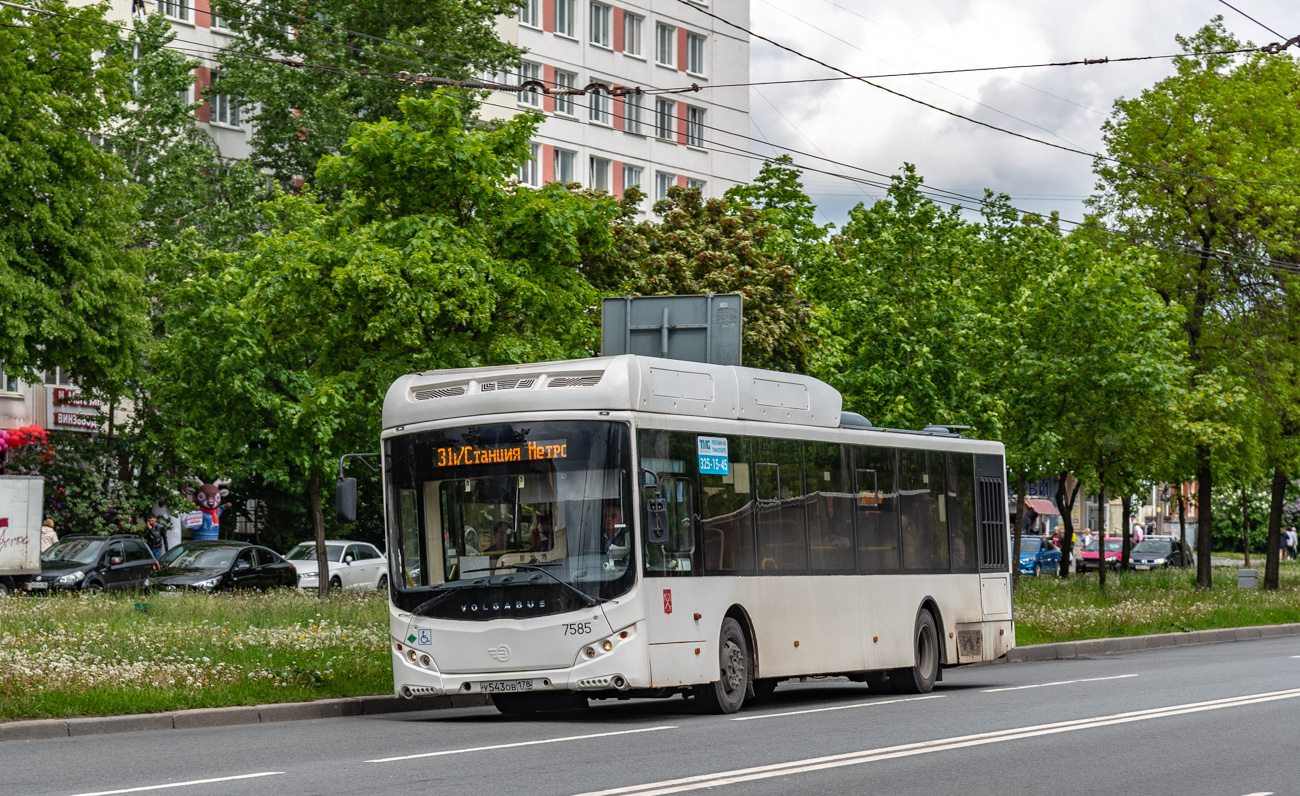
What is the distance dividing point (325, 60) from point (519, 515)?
35024 millimetres

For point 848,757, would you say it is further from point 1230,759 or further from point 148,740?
point 148,740

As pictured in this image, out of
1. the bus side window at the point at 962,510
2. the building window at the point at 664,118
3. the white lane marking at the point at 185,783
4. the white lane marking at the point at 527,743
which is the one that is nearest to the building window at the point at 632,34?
the building window at the point at 664,118

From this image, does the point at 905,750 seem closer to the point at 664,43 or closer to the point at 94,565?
the point at 94,565

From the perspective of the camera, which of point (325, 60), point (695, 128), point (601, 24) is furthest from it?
point (695, 128)

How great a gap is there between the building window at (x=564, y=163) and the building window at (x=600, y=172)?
0.99 metres

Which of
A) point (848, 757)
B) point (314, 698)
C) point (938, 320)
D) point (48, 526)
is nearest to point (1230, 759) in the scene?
point (848, 757)

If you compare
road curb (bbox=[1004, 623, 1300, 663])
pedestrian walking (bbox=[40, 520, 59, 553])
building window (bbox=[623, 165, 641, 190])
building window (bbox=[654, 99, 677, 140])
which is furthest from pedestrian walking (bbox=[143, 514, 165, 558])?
building window (bbox=[654, 99, 677, 140])

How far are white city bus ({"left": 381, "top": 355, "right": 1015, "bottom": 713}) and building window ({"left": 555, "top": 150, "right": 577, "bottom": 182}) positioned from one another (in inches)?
1840

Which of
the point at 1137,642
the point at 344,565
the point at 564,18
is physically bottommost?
A: the point at 1137,642

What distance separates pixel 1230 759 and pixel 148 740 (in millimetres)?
7908

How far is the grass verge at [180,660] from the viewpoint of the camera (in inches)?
599

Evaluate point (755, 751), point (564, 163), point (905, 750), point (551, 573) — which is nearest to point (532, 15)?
point (564, 163)

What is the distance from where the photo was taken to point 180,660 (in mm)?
17344

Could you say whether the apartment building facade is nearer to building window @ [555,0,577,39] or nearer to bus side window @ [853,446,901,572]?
building window @ [555,0,577,39]
